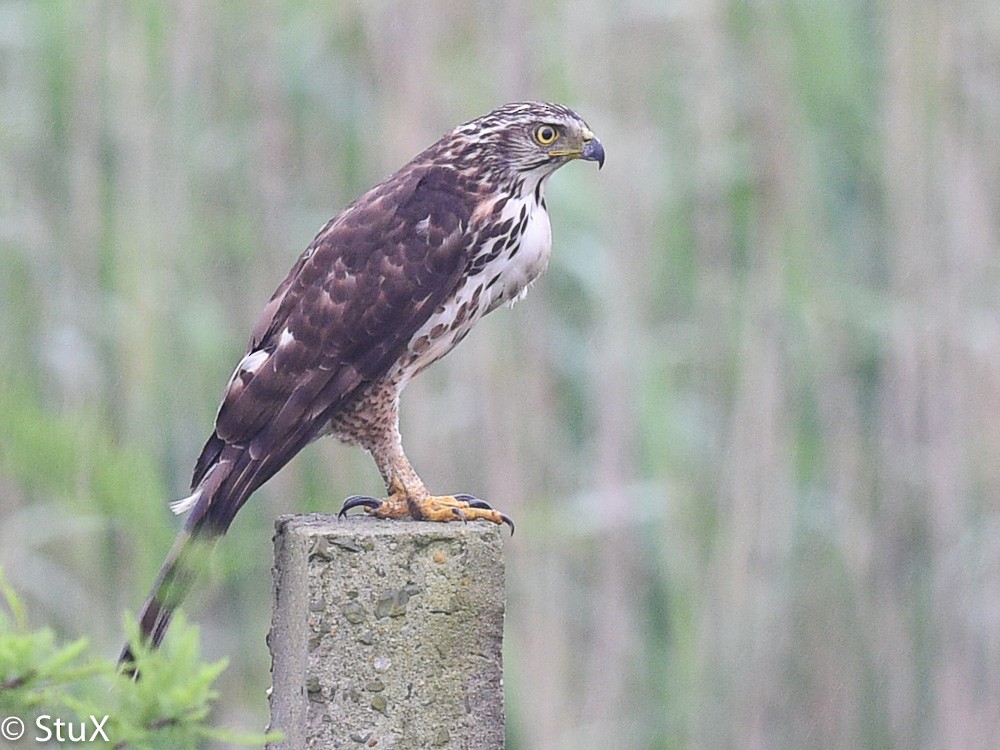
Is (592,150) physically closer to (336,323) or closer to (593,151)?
(593,151)

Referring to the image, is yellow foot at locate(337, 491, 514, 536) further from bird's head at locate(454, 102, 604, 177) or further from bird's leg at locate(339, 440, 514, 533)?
bird's head at locate(454, 102, 604, 177)

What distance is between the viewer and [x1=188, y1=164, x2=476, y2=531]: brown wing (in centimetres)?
184

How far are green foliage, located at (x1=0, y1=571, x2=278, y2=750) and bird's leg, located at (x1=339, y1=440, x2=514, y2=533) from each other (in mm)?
837

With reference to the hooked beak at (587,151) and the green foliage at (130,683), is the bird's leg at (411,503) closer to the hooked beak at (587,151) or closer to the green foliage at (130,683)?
the hooked beak at (587,151)

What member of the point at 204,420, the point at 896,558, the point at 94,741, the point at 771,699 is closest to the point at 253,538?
the point at 204,420

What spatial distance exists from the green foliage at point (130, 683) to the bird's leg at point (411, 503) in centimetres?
84

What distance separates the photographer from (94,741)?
100cm

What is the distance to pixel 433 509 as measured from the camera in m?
1.82

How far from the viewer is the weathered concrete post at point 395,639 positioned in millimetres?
1369

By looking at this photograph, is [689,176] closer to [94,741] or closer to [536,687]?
[536,687]

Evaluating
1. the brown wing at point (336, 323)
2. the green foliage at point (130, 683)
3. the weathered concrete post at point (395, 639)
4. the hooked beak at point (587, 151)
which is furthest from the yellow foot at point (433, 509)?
the green foliage at point (130, 683)

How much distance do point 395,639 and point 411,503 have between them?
482 mm

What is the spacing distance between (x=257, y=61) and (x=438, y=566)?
211 cm

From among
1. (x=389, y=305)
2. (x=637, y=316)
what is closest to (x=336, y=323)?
(x=389, y=305)
